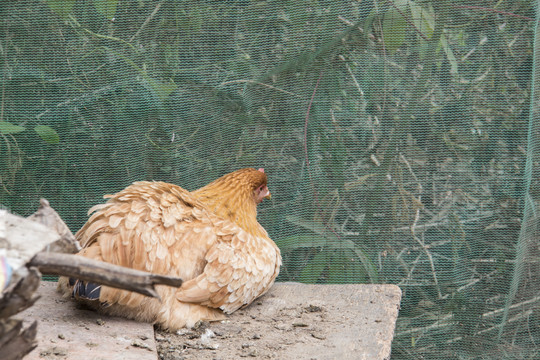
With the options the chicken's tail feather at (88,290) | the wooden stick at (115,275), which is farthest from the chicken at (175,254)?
the wooden stick at (115,275)

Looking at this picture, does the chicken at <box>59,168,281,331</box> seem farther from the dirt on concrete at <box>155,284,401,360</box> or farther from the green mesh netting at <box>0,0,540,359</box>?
the green mesh netting at <box>0,0,540,359</box>

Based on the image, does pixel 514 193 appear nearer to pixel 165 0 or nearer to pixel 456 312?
pixel 456 312

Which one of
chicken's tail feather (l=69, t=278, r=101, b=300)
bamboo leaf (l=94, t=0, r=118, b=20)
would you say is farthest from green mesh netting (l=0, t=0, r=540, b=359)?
chicken's tail feather (l=69, t=278, r=101, b=300)

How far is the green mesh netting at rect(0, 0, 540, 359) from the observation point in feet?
10.5

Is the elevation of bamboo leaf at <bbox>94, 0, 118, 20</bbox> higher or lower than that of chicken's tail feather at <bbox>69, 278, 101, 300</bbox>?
higher

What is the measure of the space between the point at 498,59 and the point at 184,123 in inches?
65.6

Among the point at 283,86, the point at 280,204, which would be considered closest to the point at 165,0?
the point at 283,86

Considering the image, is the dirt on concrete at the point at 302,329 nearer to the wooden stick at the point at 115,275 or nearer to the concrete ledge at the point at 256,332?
the concrete ledge at the point at 256,332

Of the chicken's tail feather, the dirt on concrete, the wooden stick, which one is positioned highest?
the wooden stick

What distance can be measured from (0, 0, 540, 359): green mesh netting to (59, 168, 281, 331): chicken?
53cm

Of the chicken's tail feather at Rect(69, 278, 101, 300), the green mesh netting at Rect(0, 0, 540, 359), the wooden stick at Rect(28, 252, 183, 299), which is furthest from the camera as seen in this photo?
the green mesh netting at Rect(0, 0, 540, 359)

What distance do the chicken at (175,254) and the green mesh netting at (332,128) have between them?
1.75ft

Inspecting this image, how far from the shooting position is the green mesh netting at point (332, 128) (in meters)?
3.21

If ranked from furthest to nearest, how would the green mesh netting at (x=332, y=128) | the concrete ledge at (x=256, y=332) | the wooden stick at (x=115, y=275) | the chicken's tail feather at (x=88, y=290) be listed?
1. the green mesh netting at (x=332, y=128)
2. the chicken's tail feather at (x=88, y=290)
3. the concrete ledge at (x=256, y=332)
4. the wooden stick at (x=115, y=275)
